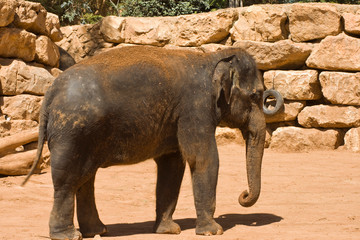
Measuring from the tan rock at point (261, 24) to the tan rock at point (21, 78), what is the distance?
4.13 meters

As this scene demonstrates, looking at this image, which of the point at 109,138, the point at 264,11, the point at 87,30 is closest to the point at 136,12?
the point at 87,30

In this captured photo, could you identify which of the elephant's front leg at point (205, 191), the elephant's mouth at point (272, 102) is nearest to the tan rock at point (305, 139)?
the elephant's mouth at point (272, 102)

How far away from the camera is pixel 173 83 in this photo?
5703mm

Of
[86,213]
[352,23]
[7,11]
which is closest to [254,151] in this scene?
[86,213]

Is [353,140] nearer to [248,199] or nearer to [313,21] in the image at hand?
[313,21]

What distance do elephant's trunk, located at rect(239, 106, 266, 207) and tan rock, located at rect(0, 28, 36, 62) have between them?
5.81m

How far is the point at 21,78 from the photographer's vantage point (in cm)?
1059

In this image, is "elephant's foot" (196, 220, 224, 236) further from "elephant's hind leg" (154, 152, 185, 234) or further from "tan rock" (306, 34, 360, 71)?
"tan rock" (306, 34, 360, 71)

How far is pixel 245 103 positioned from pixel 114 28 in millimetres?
7480

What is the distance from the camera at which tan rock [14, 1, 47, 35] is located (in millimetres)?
10789

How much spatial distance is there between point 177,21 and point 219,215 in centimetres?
678

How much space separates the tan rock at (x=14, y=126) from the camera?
10016 millimetres

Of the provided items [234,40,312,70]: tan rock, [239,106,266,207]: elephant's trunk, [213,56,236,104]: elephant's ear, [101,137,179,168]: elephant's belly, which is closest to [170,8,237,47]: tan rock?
[234,40,312,70]: tan rock

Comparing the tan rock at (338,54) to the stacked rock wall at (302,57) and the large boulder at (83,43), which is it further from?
the large boulder at (83,43)
